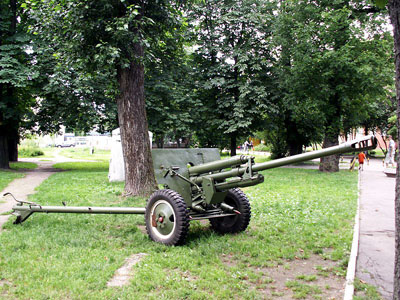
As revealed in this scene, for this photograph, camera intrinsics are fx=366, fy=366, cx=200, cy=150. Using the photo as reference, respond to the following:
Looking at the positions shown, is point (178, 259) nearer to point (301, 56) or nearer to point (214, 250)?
point (214, 250)

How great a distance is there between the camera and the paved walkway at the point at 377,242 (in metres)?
4.55

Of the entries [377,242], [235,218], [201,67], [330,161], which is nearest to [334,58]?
[330,161]

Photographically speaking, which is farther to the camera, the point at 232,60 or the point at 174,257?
the point at 232,60

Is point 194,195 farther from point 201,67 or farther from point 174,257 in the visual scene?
point 201,67

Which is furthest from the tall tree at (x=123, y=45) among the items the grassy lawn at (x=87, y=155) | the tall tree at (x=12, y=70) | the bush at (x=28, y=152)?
the bush at (x=28, y=152)

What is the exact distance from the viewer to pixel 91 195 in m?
10.4

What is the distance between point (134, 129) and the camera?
959cm

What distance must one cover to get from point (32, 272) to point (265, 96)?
58.6 ft

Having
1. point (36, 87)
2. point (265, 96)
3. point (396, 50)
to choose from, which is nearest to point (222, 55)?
point (265, 96)

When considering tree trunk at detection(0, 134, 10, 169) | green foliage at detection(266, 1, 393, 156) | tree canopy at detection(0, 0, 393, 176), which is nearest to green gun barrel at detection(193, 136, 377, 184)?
tree canopy at detection(0, 0, 393, 176)

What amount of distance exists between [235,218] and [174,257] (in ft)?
5.51

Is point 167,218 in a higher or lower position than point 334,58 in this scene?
lower

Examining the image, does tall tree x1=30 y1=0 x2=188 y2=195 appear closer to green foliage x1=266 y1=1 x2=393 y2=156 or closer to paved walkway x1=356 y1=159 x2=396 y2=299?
paved walkway x1=356 y1=159 x2=396 y2=299

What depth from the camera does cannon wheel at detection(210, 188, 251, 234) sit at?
6312 mm
